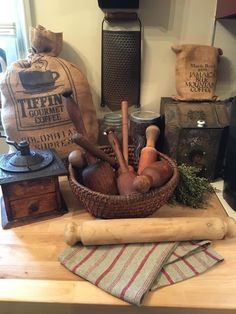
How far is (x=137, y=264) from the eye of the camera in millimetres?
557

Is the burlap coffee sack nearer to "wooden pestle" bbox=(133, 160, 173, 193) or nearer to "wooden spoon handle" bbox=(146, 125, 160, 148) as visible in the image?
"wooden spoon handle" bbox=(146, 125, 160, 148)

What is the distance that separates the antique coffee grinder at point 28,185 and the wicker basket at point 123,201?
68 mm

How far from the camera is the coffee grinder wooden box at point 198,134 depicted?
81cm

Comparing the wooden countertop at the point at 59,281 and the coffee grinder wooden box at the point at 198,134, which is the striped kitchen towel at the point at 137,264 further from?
the coffee grinder wooden box at the point at 198,134

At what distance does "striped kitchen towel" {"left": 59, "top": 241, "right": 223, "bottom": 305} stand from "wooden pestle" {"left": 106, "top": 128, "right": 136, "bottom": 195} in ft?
0.39

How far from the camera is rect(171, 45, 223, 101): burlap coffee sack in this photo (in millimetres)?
911

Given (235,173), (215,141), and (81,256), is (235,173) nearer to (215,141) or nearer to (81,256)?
(215,141)

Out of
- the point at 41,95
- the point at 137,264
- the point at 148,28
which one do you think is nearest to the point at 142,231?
the point at 137,264

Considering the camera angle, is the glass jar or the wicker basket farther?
the glass jar

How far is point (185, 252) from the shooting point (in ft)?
1.92

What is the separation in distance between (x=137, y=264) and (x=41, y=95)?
560 mm

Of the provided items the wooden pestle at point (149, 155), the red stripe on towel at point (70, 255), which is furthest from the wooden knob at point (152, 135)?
the red stripe on towel at point (70, 255)

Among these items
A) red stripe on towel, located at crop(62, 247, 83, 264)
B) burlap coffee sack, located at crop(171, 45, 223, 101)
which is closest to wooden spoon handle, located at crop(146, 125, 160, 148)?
burlap coffee sack, located at crop(171, 45, 223, 101)

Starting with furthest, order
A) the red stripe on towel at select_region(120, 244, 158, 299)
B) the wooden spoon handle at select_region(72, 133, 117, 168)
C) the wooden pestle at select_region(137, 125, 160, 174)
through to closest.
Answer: the wooden pestle at select_region(137, 125, 160, 174) → the wooden spoon handle at select_region(72, 133, 117, 168) → the red stripe on towel at select_region(120, 244, 158, 299)
